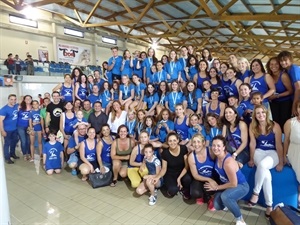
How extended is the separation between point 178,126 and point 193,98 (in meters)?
1.02

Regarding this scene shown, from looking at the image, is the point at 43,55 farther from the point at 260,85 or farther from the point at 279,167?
the point at 279,167

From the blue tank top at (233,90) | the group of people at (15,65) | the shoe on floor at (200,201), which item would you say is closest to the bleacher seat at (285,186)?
the shoe on floor at (200,201)

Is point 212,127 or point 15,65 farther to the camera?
point 15,65

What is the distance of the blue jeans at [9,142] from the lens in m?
5.27

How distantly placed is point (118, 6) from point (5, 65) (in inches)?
236

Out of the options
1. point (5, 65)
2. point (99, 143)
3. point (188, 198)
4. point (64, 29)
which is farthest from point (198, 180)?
point (64, 29)

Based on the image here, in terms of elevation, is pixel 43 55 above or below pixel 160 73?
above

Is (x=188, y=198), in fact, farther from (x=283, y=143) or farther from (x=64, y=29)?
(x=64, y=29)

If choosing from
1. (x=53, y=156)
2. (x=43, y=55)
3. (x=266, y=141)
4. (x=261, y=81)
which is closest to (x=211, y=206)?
(x=266, y=141)

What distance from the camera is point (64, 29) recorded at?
1330cm

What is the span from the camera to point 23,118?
5.37m

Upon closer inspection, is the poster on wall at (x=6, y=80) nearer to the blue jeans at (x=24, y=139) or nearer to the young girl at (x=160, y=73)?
the blue jeans at (x=24, y=139)

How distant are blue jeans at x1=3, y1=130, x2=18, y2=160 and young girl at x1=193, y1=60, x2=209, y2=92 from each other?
454cm

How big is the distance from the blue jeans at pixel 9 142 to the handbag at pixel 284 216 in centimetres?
553
